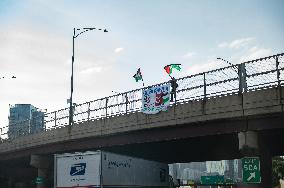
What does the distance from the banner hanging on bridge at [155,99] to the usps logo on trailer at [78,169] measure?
7399mm

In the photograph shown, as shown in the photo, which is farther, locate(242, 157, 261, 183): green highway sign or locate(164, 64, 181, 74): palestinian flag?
locate(164, 64, 181, 74): palestinian flag

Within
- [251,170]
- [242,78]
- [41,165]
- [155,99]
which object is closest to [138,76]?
[155,99]

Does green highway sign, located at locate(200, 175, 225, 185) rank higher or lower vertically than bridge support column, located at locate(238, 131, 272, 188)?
lower

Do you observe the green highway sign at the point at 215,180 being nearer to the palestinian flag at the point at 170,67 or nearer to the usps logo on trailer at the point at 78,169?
the palestinian flag at the point at 170,67

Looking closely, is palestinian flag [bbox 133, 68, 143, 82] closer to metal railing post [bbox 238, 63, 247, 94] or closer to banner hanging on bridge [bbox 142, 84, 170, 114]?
banner hanging on bridge [bbox 142, 84, 170, 114]

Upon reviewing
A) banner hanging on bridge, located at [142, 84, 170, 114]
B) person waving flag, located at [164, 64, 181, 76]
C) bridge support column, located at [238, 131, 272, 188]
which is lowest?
bridge support column, located at [238, 131, 272, 188]

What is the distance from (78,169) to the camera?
1928 centimetres

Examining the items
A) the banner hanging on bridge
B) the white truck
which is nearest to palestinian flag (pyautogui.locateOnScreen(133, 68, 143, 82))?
the banner hanging on bridge

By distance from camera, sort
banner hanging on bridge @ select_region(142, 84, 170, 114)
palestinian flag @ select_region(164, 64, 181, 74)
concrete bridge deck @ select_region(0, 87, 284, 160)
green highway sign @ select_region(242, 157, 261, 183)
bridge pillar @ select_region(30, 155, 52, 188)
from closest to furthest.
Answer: green highway sign @ select_region(242, 157, 261, 183)
concrete bridge deck @ select_region(0, 87, 284, 160)
banner hanging on bridge @ select_region(142, 84, 170, 114)
palestinian flag @ select_region(164, 64, 181, 74)
bridge pillar @ select_region(30, 155, 52, 188)

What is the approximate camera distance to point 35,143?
3541 cm

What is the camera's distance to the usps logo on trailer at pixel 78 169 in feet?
62.6

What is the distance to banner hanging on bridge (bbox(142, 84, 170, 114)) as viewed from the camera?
81.5ft

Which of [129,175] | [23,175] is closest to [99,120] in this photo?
[129,175]

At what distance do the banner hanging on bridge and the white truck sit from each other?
4173mm
